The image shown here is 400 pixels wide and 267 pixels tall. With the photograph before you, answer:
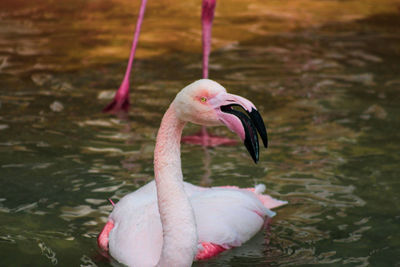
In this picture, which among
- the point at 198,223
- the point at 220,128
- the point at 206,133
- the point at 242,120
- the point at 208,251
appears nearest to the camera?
the point at 242,120

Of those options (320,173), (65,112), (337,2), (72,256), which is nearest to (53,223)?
(72,256)

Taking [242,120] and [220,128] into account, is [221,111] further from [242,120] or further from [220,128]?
[220,128]

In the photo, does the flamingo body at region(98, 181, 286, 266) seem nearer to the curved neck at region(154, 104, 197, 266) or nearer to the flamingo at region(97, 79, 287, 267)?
the flamingo at region(97, 79, 287, 267)

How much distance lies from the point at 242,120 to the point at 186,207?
52 centimetres

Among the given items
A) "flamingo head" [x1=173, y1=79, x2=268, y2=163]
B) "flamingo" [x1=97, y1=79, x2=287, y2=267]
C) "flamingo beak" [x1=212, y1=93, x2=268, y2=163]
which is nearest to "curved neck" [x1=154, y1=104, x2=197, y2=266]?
"flamingo" [x1=97, y1=79, x2=287, y2=267]

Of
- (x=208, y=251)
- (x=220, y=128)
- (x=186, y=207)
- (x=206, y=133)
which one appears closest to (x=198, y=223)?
(x=208, y=251)

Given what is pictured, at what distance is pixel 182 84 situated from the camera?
25.7 ft

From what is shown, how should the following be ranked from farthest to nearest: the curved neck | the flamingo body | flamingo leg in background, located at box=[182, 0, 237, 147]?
flamingo leg in background, located at box=[182, 0, 237, 147] → the flamingo body → the curved neck

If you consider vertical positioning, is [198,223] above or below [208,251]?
above

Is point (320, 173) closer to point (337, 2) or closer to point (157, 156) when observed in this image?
point (157, 156)

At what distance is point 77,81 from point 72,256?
4194mm

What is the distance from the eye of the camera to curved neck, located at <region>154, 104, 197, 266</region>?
3.44 m

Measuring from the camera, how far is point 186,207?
3494mm

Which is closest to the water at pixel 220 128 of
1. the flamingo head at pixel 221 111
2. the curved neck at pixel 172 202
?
the curved neck at pixel 172 202
